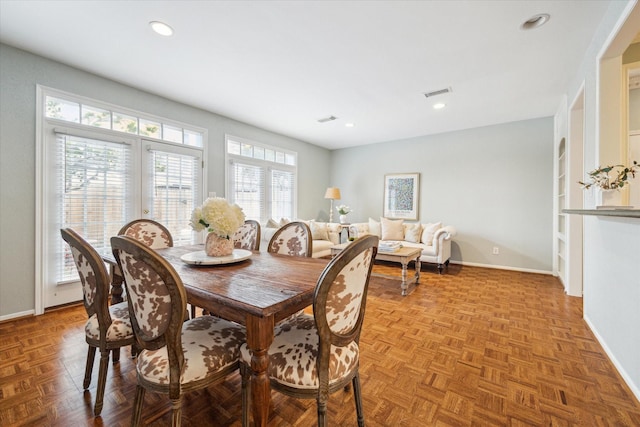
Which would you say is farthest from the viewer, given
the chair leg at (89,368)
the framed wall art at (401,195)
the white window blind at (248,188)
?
the framed wall art at (401,195)

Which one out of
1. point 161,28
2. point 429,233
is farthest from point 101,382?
point 429,233

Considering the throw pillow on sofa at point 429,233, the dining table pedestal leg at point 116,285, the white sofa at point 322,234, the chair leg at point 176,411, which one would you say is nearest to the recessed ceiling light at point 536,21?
the throw pillow on sofa at point 429,233

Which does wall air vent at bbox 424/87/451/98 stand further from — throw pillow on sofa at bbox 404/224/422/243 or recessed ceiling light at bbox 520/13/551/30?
throw pillow on sofa at bbox 404/224/422/243

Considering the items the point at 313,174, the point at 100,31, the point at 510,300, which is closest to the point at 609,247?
the point at 510,300

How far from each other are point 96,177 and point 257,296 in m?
2.96

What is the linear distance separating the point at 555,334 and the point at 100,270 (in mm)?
3254

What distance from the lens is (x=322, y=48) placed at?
7.94 feet

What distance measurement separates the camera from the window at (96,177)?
265cm

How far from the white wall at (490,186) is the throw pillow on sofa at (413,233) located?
530 mm

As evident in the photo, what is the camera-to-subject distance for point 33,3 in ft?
6.25

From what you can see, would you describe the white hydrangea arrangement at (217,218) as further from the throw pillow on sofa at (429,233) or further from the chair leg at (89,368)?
the throw pillow on sofa at (429,233)

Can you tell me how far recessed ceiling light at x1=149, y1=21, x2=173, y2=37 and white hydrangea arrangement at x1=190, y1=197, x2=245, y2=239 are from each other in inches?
62.1

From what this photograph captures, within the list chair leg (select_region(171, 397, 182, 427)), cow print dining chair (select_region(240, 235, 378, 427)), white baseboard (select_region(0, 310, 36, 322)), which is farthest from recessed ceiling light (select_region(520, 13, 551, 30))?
white baseboard (select_region(0, 310, 36, 322))

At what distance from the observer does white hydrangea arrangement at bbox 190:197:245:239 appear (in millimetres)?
1584
